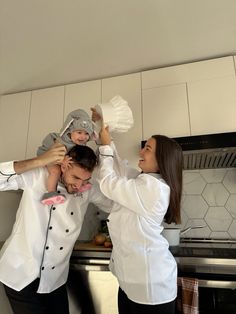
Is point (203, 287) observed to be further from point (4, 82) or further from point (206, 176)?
point (4, 82)

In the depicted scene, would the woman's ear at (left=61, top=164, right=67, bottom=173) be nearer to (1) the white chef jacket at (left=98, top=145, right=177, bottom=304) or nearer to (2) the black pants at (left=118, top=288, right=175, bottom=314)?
(1) the white chef jacket at (left=98, top=145, right=177, bottom=304)

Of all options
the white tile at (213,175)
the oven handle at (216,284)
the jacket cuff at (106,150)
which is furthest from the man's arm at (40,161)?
the white tile at (213,175)

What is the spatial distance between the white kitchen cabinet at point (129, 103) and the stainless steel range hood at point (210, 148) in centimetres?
31

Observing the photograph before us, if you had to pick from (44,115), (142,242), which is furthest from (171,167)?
(44,115)

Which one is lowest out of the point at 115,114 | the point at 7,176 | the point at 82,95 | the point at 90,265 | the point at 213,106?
the point at 90,265

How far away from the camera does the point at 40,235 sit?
1.02 meters

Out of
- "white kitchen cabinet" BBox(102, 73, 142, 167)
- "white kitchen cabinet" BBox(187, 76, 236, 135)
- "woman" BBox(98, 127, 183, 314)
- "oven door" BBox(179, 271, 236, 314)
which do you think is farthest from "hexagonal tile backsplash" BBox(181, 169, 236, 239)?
"woman" BBox(98, 127, 183, 314)

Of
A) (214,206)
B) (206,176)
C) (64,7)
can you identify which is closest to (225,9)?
(64,7)

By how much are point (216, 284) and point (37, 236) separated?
2.32 feet

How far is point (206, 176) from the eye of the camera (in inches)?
62.7

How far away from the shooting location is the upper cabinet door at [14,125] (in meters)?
1.82

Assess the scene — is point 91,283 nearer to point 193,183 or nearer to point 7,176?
point 7,176

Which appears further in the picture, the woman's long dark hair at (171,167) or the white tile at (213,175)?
the white tile at (213,175)

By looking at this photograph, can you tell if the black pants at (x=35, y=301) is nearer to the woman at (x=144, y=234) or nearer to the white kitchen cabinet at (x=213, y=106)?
the woman at (x=144, y=234)
